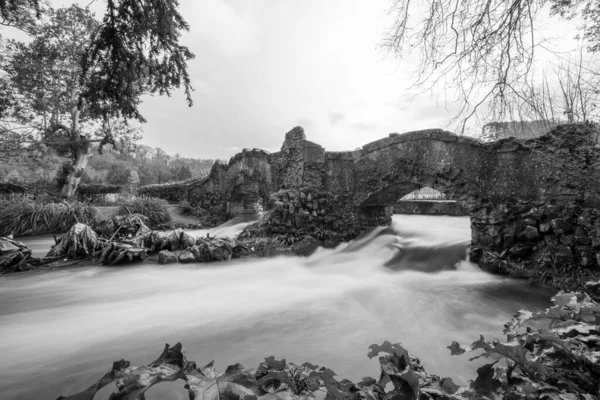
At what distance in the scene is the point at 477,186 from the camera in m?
4.76

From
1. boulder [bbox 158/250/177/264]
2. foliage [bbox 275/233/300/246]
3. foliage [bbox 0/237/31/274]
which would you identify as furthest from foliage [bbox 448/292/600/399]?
foliage [bbox 0/237/31/274]

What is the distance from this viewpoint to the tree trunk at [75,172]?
41.9 feet

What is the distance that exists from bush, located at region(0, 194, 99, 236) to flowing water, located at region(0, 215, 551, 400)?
5.78 metres

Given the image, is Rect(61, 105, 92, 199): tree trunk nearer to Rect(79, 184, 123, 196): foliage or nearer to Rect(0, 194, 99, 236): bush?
Rect(0, 194, 99, 236): bush

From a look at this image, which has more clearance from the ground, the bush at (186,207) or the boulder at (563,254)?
the bush at (186,207)

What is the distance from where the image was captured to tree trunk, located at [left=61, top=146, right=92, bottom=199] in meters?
12.8

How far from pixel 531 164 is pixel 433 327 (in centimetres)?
339

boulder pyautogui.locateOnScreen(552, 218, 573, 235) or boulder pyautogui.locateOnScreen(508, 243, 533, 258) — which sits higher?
boulder pyautogui.locateOnScreen(552, 218, 573, 235)

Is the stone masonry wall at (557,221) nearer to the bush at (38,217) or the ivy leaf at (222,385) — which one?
the ivy leaf at (222,385)

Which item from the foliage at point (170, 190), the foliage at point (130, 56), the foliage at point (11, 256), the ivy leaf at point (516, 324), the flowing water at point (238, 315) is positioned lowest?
the flowing water at point (238, 315)

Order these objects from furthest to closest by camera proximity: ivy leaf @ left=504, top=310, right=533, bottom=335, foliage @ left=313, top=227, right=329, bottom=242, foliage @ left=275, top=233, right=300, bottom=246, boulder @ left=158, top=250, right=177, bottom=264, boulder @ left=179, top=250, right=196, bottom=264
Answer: foliage @ left=313, top=227, right=329, bottom=242, foliage @ left=275, top=233, right=300, bottom=246, boulder @ left=179, top=250, right=196, bottom=264, boulder @ left=158, top=250, right=177, bottom=264, ivy leaf @ left=504, top=310, right=533, bottom=335

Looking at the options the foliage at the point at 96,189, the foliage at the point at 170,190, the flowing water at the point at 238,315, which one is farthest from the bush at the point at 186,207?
the foliage at the point at 96,189

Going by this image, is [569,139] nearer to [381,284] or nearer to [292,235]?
[381,284]

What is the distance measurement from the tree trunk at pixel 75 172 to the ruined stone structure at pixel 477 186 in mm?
11360
